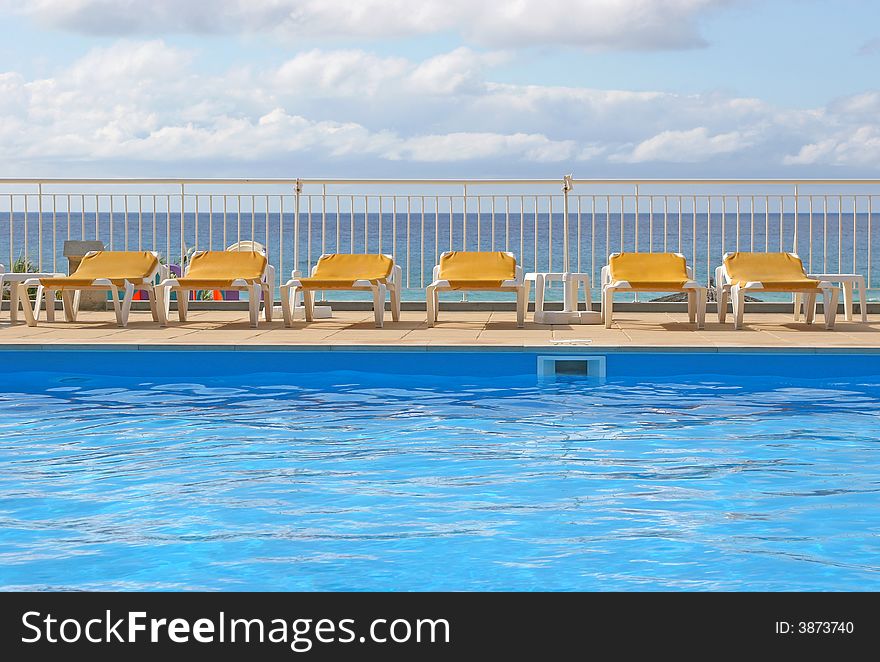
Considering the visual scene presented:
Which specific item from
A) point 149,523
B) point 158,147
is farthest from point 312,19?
point 158,147

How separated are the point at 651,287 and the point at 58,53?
13.1 metres

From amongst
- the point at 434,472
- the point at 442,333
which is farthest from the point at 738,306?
the point at 434,472

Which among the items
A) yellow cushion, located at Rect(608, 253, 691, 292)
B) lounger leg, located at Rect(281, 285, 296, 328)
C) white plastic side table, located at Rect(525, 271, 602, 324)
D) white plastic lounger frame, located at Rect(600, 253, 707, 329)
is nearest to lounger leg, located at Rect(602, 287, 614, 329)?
white plastic lounger frame, located at Rect(600, 253, 707, 329)

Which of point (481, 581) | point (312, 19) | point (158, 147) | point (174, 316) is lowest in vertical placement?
point (481, 581)

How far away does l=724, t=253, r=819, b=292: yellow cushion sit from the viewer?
8180 mm

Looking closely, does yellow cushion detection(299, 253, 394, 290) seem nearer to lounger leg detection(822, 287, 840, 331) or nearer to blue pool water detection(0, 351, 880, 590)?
blue pool water detection(0, 351, 880, 590)

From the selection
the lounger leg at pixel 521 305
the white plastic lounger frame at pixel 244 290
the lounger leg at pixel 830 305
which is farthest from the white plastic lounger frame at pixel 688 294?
the white plastic lounger frame at pixel 244 290

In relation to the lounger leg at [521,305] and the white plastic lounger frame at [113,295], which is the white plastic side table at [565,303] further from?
the white plastic lounger frame at [113,295]

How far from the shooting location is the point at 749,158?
36.4m

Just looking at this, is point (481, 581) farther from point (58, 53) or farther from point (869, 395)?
point (58, 53)

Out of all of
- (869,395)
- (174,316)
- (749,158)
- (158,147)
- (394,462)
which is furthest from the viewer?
(158,147)

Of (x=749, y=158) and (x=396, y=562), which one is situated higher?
(x=749, y=158)

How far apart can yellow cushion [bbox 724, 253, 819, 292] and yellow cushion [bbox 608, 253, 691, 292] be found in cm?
36

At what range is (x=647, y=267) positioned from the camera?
834 cm
